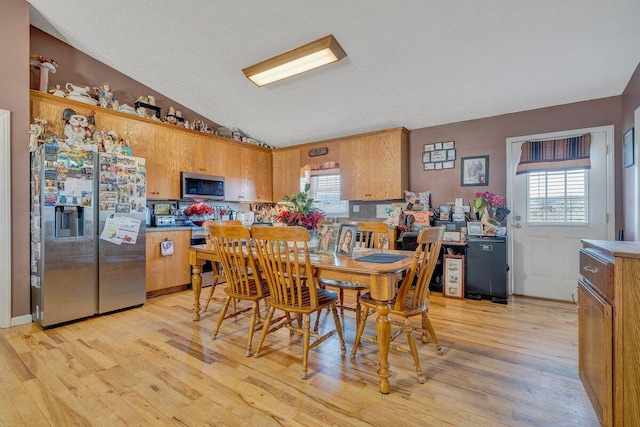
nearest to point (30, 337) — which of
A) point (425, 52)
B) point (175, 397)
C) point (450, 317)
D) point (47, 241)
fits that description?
point (47, 241)

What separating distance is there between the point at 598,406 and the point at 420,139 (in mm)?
3555

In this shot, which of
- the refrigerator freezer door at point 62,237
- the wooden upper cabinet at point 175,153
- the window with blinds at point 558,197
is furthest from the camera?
the window with blinds at point 558,197

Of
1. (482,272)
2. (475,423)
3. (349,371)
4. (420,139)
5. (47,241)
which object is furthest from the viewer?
(420,139)

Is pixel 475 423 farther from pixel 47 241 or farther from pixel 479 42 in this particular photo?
pixel 47 241

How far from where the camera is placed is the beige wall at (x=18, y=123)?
106 inches

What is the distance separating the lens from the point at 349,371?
192cm

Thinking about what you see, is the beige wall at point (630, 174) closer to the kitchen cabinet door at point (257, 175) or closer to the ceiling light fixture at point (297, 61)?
the ceiling light fixture at point (297, 61)

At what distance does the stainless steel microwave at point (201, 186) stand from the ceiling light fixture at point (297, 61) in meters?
1.58

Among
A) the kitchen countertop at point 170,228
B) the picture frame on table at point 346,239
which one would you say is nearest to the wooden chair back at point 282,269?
the picture frame on table at point 346,239

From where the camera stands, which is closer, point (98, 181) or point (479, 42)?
point (479, 42)

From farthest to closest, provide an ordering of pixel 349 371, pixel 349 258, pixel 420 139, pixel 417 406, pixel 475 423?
pixel 420 139, pixel 349 258, pixel 349 371, pixel 417 406, pixel 475 423

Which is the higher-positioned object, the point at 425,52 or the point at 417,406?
the point at 425,52

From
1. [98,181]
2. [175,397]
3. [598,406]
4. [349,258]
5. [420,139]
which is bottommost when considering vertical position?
[175,397]

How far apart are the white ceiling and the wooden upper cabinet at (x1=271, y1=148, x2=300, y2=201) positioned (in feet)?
3.64
